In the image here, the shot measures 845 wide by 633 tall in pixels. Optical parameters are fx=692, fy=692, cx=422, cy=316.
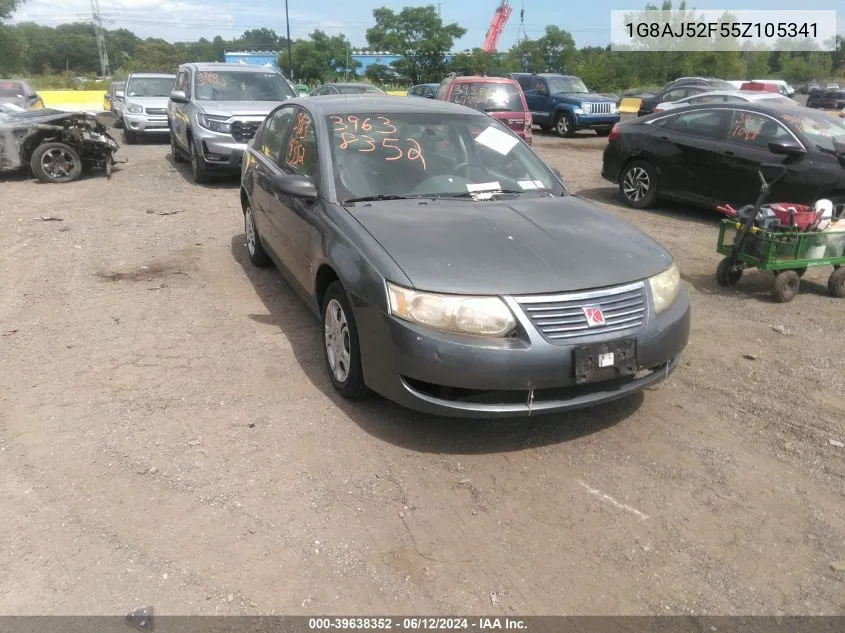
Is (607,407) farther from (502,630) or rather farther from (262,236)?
(262,236)

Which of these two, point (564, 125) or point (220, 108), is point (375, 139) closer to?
point (220, 108)

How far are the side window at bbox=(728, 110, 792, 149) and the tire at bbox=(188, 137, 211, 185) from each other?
24.9 ft

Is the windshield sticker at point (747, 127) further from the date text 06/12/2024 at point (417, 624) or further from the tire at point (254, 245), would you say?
the date text 06/12/2024 at point (417, 624)

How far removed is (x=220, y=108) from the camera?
10.7m

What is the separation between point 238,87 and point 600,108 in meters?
11.7

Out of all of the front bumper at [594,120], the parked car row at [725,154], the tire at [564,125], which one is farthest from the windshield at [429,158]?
the tire at [564,125]

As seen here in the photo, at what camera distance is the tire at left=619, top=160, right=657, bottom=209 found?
9.54 meters

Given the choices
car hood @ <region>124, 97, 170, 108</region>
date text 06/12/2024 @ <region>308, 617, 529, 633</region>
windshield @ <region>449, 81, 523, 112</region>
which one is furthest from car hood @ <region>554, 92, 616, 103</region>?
date text 06/12/2024 @ <region>308, 617, 529, 633</region>

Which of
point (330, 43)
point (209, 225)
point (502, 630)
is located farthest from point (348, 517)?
point (330, 43)

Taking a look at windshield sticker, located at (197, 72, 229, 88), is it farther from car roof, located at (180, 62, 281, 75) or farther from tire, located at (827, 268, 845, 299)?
tire, located at (827, 268, 845, 299)

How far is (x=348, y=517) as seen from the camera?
3062 millimetres

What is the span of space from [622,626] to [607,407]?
1.70 m

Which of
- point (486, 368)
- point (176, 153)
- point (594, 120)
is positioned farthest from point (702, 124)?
point (594, 120)

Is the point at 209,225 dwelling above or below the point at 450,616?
above
